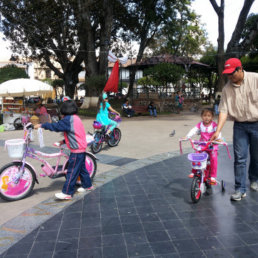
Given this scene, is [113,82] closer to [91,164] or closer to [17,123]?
[17,123]

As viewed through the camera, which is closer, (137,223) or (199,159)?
(137,223)

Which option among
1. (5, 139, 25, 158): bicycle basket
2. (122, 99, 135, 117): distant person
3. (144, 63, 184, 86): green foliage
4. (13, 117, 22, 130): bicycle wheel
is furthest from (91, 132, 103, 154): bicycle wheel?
(144, 63, 184, 86): green foliage

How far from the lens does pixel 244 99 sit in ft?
13.6

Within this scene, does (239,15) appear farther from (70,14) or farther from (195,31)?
(195,31)

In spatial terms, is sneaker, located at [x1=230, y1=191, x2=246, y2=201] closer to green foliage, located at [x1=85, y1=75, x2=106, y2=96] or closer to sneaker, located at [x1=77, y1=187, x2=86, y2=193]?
sneaker, located at [x1=77, y1=187, x2=86, y2=193]

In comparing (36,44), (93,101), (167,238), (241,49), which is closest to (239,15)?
(241,49)

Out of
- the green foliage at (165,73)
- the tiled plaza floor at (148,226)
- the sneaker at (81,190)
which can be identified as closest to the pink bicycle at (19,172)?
the sneaker at (81,190)

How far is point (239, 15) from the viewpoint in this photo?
19.5m

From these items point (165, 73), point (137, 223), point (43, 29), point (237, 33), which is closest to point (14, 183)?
point (137, 223)

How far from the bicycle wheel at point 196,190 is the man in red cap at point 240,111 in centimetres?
51

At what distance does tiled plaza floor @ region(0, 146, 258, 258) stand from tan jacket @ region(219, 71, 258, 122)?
1.23 m

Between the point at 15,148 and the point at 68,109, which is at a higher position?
the point at 68,109

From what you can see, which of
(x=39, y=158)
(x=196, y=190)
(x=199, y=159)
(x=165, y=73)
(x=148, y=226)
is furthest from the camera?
(x=165, y=73)

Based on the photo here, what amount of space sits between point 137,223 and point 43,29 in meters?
22.1
